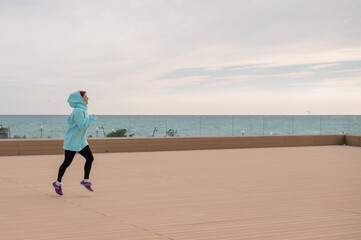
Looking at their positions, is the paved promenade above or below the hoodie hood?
below

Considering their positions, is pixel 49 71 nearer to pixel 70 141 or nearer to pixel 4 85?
pixel 4 85

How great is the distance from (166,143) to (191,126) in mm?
1740

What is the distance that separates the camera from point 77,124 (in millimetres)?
7930

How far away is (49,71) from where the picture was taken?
37188 millimetres

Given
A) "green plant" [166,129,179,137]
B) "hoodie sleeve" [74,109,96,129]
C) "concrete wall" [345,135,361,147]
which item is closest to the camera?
"hoodie sleeve" [74,109,96,129]

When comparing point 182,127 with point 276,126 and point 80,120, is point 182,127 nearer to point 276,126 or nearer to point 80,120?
point 276,126

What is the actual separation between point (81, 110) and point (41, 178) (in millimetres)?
2765

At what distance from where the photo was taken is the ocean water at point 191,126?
17062 millimetres

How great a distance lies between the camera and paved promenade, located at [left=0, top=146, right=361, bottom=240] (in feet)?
18.5

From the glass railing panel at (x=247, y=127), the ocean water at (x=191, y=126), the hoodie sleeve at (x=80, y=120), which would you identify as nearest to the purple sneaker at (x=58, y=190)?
the hoodie sleeve at (x=80, y=120)

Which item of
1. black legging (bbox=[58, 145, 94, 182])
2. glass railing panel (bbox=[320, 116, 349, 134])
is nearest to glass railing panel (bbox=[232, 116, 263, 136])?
glass railing panel (bbox=[320, 116, 349, 134])

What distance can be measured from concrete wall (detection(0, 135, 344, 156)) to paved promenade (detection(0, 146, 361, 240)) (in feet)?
7.01

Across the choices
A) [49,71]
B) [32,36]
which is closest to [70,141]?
[32,36]

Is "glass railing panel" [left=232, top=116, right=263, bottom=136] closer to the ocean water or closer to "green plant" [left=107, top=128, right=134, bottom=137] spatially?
the ocean water
